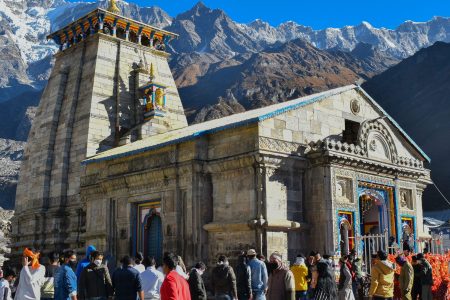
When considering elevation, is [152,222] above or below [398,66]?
below

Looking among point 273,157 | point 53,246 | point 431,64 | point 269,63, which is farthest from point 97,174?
point 269,63

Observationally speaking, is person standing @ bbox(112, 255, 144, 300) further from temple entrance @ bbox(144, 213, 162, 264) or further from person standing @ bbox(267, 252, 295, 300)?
temple entrance @ bbox(144, 213, 162, 264)

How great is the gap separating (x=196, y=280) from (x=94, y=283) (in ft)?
7.55

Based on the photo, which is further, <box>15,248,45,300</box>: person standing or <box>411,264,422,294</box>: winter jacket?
<box>411,264,422,294</box>: winter jacket

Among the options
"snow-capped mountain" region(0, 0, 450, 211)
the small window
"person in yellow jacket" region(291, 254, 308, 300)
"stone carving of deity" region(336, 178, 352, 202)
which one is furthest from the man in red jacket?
"snow-capped mountain" region(0, 0, 450, 211)

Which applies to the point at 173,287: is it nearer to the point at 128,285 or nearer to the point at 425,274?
the point at 128,285

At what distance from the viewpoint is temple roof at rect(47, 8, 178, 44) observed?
31688mm

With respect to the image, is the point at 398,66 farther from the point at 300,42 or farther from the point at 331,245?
the point at 331,245

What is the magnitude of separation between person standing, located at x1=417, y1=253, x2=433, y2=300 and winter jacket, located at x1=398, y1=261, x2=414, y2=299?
1016 millimetres

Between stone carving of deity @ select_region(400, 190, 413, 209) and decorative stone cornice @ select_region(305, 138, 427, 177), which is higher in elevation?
decorative stone cornice @ select_region(305, 138, 427, 177)

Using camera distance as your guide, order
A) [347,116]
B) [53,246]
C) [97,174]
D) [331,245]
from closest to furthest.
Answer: [331,245] → [347,116] → [97,174] → [53,246]

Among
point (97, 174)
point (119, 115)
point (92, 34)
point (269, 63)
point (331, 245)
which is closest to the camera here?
point (331, 245)

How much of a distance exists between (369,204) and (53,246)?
15172mm

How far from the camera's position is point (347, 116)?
2178 cm
